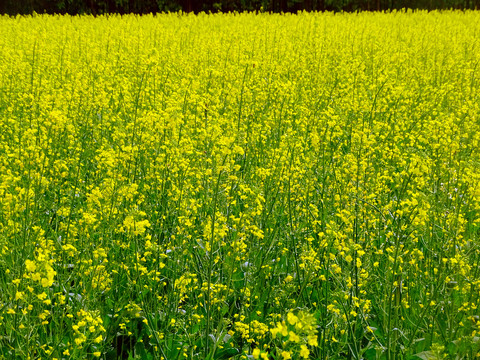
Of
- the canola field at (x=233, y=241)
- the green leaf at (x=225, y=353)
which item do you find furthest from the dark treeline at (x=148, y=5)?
the green leaf at (x=225, y=353)

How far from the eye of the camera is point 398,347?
2814 mm

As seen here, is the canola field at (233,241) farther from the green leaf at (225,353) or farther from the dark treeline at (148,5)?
the dark treeline at (148,5)

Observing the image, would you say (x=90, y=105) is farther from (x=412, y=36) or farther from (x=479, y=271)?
(x=412, y=36)

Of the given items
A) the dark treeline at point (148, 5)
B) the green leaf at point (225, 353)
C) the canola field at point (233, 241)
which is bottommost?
the green leaf at point (225, 353)

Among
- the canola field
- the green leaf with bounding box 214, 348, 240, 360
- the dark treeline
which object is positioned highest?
the dark treeline

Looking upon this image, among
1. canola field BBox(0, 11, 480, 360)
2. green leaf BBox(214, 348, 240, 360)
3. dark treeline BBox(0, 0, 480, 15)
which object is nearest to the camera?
canola field BBox(0, 11, 480, 360)

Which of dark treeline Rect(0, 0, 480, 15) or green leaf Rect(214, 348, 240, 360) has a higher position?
dark treeline Rect(0, 0, 480, 15)

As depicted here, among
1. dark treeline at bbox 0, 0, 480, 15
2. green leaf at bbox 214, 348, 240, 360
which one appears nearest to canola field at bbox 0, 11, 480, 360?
green leaf at bbox 214, 348, 240, 360

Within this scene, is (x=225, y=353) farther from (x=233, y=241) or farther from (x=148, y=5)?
(x=148, y=5)

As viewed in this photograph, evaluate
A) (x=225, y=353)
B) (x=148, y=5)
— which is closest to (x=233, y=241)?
(x=225, y=353)

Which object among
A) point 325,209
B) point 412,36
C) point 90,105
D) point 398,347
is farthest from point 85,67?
point 412,36

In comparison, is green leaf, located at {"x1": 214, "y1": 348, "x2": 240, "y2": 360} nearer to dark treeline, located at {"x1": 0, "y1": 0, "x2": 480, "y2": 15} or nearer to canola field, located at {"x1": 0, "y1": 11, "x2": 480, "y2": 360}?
canola field, located at {"x1": 0, "y1": 11, "x2": 480, "y2": 360}

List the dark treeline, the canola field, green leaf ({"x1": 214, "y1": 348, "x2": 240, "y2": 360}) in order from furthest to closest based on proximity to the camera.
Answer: the dark treeline
green leaf ({"x1": 214, "y1": 348, "x2": 240, "y2": 360})
the canola field

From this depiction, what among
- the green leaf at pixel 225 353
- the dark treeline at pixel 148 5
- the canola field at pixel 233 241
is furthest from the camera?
the dark treeline at pixel 148 5
